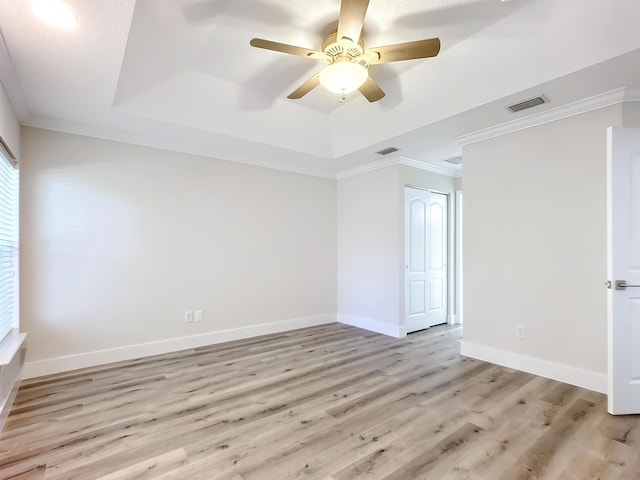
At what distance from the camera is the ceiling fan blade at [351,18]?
185cm

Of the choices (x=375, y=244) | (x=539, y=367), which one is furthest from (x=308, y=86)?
(x=539, y=367)

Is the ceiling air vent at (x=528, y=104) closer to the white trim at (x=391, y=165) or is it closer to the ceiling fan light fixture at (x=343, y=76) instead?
the ceiling fan light fixture at (x=343, y=76)

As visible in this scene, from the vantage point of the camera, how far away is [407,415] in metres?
2.40

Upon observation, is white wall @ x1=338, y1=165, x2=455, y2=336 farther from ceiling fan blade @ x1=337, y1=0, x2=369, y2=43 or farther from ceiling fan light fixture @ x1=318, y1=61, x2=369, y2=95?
ceiling fan blade @ x1=337, y1=0, x2=369, y2=43

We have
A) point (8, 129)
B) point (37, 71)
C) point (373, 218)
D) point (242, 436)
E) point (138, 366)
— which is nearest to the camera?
point (242, 436)

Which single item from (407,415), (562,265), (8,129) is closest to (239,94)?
(8,129)

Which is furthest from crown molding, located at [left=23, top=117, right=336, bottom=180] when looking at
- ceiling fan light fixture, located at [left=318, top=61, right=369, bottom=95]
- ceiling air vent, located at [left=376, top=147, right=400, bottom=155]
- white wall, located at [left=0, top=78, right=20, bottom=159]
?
ceiling fan light fixture, located at [left=318, top=61, right=369, bottom=95]

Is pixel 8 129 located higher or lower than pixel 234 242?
higher

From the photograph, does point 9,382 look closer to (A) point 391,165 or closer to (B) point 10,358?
(B) point 10,358

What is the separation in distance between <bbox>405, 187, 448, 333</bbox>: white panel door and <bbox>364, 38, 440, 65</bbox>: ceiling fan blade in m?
2.57

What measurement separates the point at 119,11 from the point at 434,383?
11.9 feet

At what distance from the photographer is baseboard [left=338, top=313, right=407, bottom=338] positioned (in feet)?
14.9

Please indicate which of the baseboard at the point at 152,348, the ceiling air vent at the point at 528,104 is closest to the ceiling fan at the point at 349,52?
the ceiling air vent at the point at 528,104

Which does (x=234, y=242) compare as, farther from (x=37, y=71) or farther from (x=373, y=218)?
(x=37, y=71)
